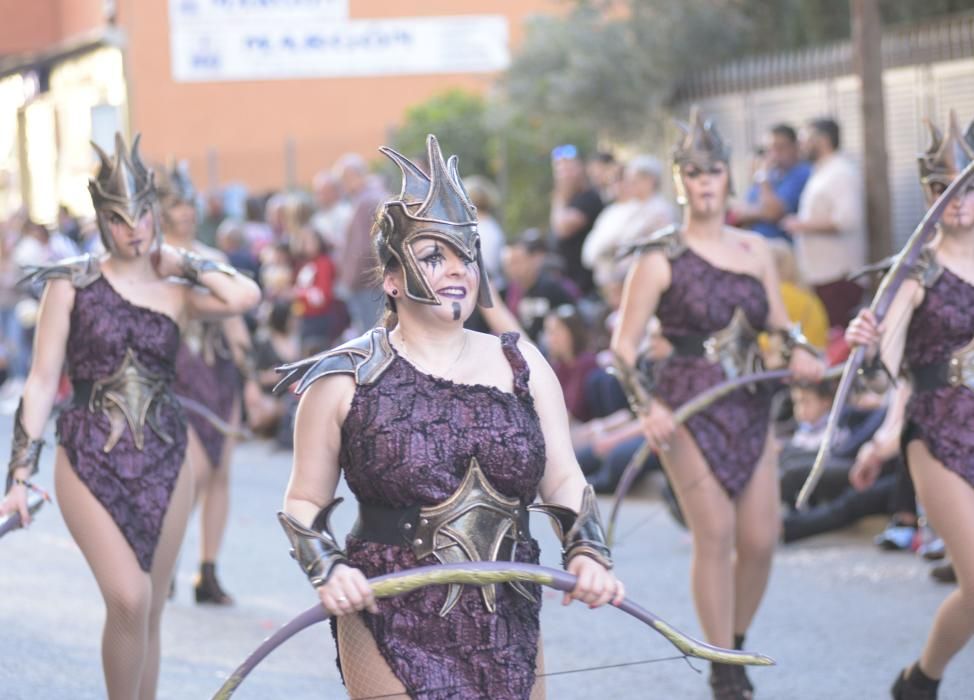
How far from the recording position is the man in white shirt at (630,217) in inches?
528

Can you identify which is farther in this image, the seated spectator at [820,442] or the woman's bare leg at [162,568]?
the seated spectator at [820,442]

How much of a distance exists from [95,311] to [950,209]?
10.2 ft

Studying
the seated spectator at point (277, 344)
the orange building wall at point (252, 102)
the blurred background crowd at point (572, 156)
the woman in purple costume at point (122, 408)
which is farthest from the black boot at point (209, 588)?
the orange building wall at point (252, 102)

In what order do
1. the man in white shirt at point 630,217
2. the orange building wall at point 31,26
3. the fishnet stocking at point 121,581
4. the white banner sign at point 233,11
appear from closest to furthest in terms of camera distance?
the fishnet stocking at point 121,581
the man in white shirt at point 630,217
the white banner sign at point 233,11
the orange building wall at point 31,26

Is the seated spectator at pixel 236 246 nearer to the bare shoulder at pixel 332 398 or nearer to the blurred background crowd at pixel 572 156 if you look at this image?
the blurred background crowd at pixel 572 156

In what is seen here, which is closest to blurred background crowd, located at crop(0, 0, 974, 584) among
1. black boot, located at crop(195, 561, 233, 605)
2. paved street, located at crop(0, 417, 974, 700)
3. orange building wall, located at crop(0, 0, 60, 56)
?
paved street, located at crop(0, 417, 974, 700)

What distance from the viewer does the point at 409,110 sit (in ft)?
92.9

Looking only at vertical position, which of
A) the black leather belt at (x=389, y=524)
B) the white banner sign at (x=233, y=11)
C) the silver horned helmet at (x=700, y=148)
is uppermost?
the white banner sign at (x=233, y=11)

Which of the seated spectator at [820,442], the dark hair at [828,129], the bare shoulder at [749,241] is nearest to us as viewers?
the bare shoulder at [749,241]

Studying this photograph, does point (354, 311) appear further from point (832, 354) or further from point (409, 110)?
point (409, 110)

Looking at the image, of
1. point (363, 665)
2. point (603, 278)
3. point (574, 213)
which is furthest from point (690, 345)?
point (574, 213)

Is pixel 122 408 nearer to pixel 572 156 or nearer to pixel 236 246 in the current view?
pixel 572 156

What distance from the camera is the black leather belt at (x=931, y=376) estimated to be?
6.52 metres

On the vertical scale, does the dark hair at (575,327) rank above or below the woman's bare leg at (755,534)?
above
